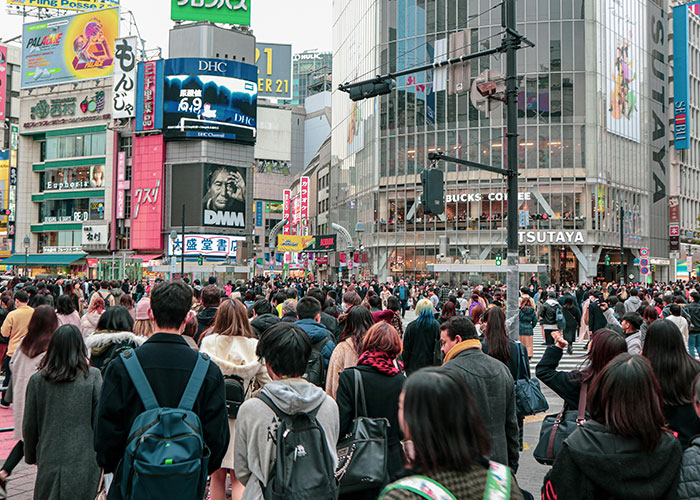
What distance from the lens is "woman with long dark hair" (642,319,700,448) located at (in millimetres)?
4180

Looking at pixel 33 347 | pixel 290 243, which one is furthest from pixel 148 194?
pixel 33 347

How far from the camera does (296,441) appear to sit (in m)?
3.72

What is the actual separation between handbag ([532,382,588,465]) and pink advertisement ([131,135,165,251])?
69.0 meters

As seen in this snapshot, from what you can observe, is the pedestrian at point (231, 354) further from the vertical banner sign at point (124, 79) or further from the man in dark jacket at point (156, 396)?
the vertical banner sign at point (124, 79)

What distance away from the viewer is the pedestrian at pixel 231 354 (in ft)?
19.0

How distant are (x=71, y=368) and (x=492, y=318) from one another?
371 centimetres

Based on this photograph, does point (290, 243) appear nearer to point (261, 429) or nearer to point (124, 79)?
point (124, 79)

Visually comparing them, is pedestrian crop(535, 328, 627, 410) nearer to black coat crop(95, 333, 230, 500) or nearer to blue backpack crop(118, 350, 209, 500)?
black coat crop(95, 333, 230, 500)

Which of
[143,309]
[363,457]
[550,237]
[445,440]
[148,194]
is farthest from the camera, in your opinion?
[148,194]

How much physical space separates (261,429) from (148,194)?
231 ft

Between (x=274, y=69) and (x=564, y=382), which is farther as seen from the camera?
(x=274, y=69)

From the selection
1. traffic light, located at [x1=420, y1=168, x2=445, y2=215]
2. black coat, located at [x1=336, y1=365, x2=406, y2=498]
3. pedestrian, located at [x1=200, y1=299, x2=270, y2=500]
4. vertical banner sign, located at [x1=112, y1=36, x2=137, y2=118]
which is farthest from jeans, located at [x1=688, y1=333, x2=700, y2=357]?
vertical banner sign, located at [x1=112, y1=36, x2=137, y2=118]

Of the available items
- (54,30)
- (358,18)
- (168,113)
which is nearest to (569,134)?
(358,18)

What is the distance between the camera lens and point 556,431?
448cm
